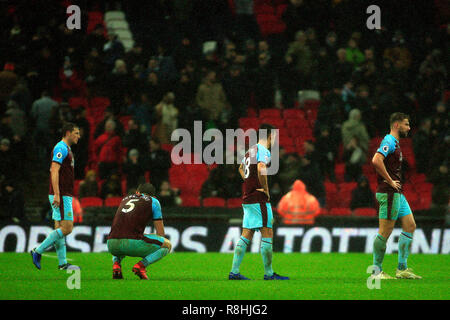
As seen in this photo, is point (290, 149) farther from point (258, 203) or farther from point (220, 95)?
point (258, 203)

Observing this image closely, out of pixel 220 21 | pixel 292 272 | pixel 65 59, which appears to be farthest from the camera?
pixel 220 21

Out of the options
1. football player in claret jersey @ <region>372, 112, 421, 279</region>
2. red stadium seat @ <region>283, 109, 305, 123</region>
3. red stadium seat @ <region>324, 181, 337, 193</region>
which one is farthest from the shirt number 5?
red stadium seat @ <region>283, 109, 305, 123</region>

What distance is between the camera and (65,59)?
70.4ft

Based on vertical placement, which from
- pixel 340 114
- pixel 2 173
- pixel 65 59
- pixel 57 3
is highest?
pixel 57 3

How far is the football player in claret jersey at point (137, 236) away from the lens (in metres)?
10.5

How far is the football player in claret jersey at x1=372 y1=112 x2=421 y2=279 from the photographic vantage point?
1070 cm

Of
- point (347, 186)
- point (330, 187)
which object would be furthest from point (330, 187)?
point (347, 186)

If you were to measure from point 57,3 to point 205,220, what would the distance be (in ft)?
26.8

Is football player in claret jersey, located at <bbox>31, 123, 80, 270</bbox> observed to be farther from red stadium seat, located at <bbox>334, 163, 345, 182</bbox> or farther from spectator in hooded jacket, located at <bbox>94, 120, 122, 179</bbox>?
red stadium seat, located at <bbox>334, 163, 345, 182</bbox>

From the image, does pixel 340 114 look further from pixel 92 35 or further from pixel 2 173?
pixel 2 173

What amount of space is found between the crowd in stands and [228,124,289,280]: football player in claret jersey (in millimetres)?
7719

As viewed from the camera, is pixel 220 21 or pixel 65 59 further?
pixel 220 21

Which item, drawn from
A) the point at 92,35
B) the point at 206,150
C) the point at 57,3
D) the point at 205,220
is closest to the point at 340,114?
the point at 206,150

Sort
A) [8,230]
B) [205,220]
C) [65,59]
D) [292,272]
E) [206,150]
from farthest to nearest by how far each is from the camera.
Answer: [65,59]
[206,150]
[205,220]
[8,230]
[292,272]
